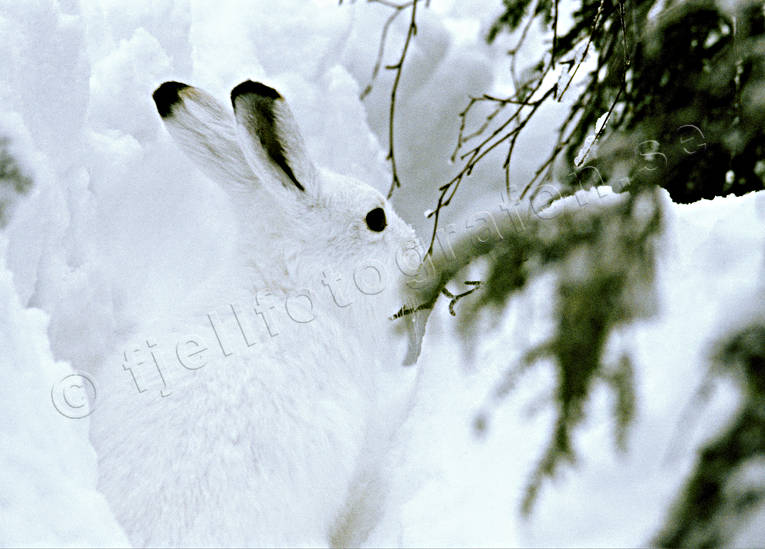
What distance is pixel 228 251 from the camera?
177 centimetres

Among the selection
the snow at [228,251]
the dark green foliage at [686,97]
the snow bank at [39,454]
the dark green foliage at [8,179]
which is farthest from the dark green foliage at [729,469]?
the dark green foliage at [8,179]

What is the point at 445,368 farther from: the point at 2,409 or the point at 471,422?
the point at 2,409

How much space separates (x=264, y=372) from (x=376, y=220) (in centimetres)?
50

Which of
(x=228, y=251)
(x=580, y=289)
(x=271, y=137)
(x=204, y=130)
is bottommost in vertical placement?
(x=580, y=289)

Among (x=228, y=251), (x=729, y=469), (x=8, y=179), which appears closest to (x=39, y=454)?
(x=8, y=179)

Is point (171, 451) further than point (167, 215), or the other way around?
point (167, 215)

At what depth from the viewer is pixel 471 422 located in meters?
1.28

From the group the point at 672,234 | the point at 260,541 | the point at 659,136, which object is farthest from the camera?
the point at 659,136

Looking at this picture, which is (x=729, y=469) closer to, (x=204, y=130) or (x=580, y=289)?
(x=580, y=289)

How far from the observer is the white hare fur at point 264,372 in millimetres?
1274

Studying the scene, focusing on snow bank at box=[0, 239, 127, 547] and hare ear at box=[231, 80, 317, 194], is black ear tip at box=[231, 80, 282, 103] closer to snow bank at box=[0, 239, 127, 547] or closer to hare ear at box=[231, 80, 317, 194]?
hare ear at box=[231, 80, 317, 194]

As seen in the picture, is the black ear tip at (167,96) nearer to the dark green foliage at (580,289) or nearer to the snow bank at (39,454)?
the snow bank at (39,454)

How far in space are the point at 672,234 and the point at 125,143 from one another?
1504mm

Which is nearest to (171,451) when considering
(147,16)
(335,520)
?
(335,520)
